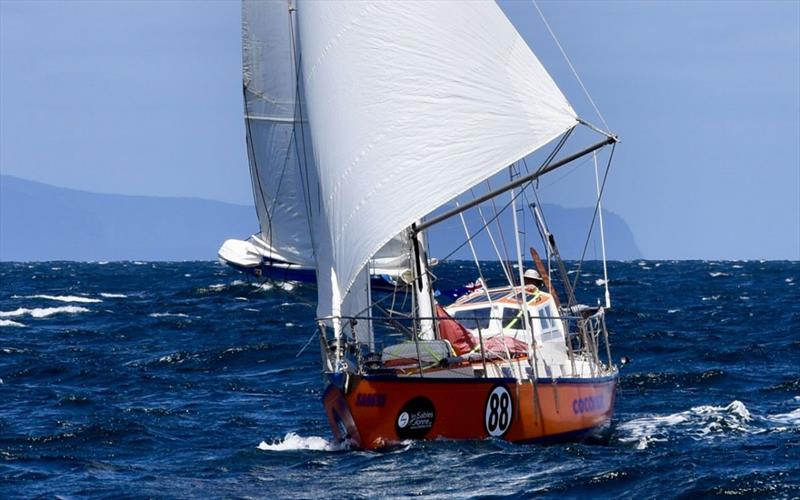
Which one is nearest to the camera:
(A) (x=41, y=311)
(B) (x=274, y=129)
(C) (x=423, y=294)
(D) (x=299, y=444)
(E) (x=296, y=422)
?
(C) (x=423, y=294)

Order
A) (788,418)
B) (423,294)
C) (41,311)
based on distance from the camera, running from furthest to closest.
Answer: (41,311), (788,418), (423,294)

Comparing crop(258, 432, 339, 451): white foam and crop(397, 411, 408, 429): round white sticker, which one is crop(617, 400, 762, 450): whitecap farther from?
crop(258, 432, 339, 451): white foam

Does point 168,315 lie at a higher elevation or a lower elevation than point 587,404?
higher

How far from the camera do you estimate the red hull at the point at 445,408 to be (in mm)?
19297

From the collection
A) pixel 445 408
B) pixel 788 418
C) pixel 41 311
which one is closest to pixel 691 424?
pixel 788 418

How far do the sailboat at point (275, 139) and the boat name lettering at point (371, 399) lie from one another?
383 cm

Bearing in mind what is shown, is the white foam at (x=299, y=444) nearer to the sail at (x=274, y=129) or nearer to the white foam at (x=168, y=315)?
the sail at (x=274, y=129)

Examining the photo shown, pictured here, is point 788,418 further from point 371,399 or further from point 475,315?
point 371,399

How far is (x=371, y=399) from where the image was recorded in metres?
19.4

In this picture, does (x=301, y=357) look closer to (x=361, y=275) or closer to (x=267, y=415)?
(x=267, y=415)

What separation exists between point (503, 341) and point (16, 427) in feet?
28.6

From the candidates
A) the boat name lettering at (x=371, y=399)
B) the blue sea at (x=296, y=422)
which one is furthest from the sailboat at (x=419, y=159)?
the blue sea at (x=296, y=422)

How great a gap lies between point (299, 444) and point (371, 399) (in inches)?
113

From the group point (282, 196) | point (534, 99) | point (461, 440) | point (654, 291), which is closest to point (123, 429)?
point (282, 196)
